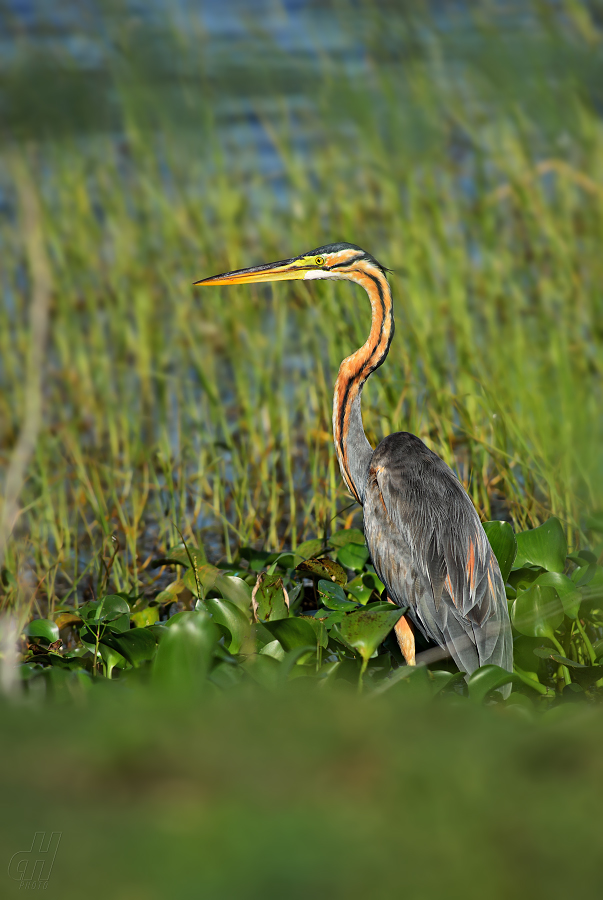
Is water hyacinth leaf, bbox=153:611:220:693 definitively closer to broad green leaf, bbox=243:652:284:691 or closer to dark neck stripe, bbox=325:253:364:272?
broad green leaf, bbox=243:652:284:691

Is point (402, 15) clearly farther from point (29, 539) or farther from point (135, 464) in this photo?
point (29, 539)

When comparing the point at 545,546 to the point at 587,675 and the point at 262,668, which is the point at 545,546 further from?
the point at 262,668

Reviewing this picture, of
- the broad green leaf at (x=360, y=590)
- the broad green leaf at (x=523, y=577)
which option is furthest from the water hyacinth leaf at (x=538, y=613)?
the broad green leaf at (x=360, y=590)

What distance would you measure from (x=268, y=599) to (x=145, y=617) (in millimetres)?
524

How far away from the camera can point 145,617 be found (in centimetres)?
331

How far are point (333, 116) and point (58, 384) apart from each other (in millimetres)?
2507

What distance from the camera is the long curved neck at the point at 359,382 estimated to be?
3502 mm

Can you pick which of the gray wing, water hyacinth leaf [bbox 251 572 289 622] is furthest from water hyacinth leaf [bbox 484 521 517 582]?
water hyacinth leaf [bbox 251 572 289 622]

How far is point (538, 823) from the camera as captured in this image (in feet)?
2.36

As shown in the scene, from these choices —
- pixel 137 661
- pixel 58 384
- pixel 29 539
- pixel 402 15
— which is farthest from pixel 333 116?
pixel 137 661

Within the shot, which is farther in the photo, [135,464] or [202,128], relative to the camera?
[202,128]

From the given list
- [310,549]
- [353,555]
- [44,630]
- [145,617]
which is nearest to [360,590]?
[353,555]

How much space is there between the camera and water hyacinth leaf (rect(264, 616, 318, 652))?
8.91ft

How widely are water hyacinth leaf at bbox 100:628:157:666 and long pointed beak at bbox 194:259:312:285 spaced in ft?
5.09
